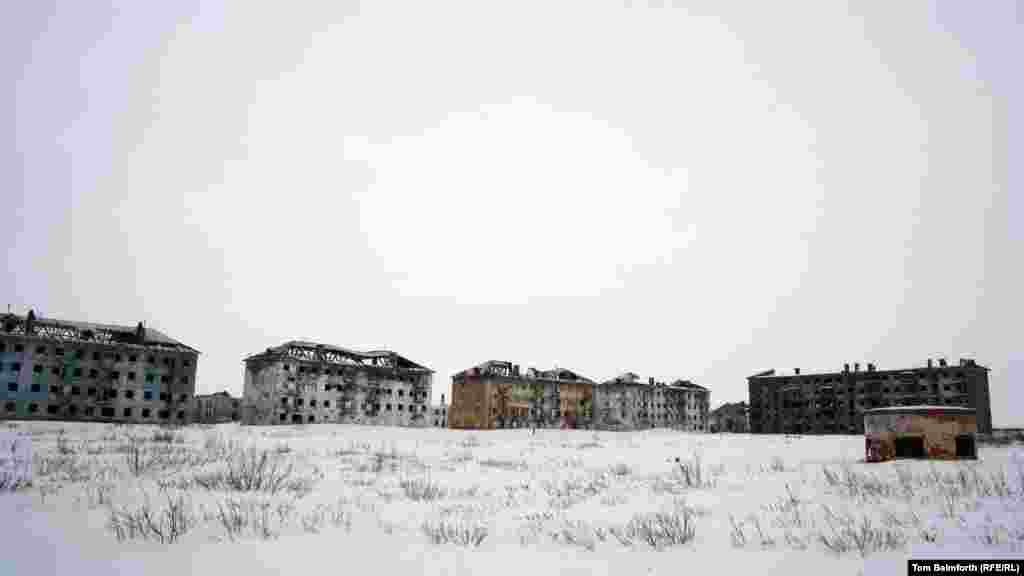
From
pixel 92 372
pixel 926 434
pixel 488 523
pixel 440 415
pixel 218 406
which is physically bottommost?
pixel 440 415

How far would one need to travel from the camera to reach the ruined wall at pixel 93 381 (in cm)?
5703

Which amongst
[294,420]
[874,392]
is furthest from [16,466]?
[874,392]

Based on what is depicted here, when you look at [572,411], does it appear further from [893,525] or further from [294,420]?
[893,525]

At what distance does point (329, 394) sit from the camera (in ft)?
230

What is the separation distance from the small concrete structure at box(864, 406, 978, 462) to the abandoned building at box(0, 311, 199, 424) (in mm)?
65869

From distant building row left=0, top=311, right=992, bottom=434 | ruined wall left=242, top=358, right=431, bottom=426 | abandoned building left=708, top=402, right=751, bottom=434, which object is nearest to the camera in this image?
distant building row left=0, top=311, right=992, bottom=434

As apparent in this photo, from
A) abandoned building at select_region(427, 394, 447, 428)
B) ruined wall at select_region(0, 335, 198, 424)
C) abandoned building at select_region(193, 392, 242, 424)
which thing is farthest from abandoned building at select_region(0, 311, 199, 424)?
abandoned building at select_region(427, 394, 447, 428)

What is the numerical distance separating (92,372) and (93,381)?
2.97 feet

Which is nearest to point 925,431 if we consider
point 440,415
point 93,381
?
point 93,381

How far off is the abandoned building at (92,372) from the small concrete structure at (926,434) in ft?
216

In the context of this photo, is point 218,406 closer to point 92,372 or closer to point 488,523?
point 92,372

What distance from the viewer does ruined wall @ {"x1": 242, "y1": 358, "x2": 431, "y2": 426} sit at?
219 ft

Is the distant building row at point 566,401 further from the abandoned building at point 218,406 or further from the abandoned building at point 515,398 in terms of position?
the abandoned building at point 218,406

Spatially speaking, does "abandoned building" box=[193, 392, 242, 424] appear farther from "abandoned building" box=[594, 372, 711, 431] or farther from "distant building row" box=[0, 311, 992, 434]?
"abandoned building" box=[594, 372, 711, 431]
